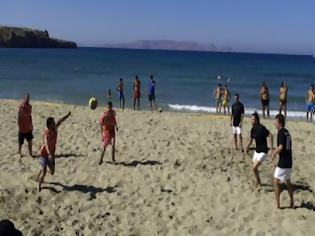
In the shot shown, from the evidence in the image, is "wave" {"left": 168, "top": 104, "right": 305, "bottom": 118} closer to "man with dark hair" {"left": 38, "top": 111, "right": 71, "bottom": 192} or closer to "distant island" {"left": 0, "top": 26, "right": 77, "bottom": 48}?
"man with dark hair" {"left": 38, "top": 111, "right": 71, "bottom": 192}

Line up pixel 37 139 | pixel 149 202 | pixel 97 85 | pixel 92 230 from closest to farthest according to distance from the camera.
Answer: pixel 92 230 → pixel 149 202 → pixel 37 139 → pixel 97 85

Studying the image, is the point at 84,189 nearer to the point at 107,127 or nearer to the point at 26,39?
the point at 107,127

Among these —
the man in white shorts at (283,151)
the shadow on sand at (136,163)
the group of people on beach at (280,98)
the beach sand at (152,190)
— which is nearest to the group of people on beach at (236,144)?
the man in white shorts at (283,151)

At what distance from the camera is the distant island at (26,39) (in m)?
162

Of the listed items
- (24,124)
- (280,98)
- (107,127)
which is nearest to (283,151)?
(107,127)

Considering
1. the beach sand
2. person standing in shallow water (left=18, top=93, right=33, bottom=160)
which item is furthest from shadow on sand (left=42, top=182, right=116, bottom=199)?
person standing in shallow water (left=18, top=93, right=33, bottom=160)

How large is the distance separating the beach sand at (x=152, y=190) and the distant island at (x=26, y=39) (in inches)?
6067

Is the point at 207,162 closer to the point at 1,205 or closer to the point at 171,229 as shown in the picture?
the point at 171,229

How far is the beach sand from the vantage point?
27.5 feet

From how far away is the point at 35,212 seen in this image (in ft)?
28.3

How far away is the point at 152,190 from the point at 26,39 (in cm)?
16634

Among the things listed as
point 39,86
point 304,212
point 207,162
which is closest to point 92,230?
point 304,212

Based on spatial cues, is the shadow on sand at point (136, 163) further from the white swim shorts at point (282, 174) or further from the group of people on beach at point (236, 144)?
the white swim shorts at point (282, 174)

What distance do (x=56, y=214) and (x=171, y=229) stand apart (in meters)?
1.87
